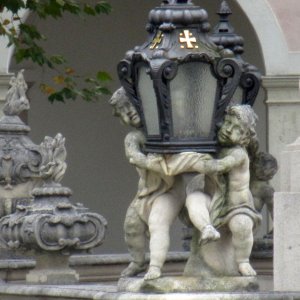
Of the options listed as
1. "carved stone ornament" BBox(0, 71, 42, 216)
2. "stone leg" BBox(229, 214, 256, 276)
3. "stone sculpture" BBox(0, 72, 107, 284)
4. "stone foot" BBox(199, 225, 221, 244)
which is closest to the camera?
"stone foot" BBox(199, 225, 221, 244)

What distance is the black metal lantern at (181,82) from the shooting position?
11328 mm

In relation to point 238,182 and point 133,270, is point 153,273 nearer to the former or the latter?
point 238,182

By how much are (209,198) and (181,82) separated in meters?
0.64

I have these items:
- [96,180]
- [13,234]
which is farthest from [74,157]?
[13,234]

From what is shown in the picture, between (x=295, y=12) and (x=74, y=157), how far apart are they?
490 centimetres

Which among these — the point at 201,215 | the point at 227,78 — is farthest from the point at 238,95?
the point at 201,215

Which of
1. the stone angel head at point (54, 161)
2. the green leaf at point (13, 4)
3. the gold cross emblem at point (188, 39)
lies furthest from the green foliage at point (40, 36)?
the gold cross emblem at point (188, 39)

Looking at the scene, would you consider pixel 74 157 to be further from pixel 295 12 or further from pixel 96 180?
pixel 295 12

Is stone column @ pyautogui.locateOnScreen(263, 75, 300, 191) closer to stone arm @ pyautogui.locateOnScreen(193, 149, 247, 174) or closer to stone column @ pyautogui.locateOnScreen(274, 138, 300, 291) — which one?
stone column @ pyautogui.locateOnScreen(274, 138, 300, 291)

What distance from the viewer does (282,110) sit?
2433 cm

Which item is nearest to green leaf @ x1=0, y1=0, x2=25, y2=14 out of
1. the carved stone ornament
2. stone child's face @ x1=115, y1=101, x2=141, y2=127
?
the carved stone ornament

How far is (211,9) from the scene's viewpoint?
2777 centimetres

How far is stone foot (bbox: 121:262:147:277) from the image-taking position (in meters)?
12.0

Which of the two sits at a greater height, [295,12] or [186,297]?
[295,12]
